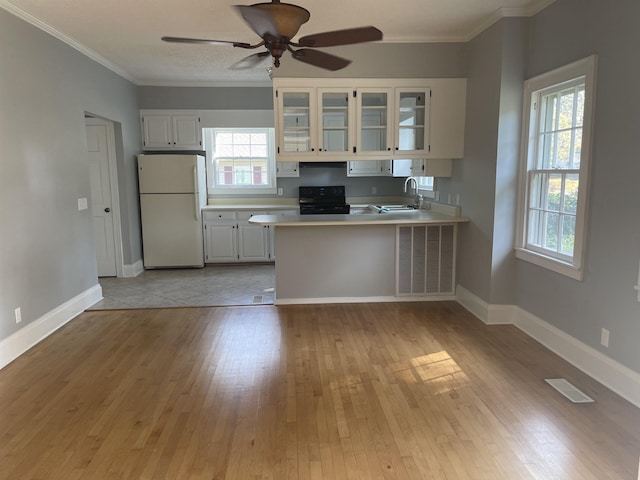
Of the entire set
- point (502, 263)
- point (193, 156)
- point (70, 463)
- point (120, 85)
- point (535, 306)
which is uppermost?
point (120, 85)

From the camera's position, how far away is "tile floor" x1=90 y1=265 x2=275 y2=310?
15.2ft

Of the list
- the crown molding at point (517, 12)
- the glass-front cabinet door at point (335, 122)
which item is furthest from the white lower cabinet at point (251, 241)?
the crown molding at point (517, 12)

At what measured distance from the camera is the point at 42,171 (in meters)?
3.67

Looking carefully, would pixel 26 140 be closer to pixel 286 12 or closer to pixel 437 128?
pixel 286 12

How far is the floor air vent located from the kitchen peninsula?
1.84 m

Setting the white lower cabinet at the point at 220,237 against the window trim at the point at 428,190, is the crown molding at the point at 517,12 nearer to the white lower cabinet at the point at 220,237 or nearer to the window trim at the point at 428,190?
the window trim at the point at 428,190

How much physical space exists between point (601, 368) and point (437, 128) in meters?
2.59

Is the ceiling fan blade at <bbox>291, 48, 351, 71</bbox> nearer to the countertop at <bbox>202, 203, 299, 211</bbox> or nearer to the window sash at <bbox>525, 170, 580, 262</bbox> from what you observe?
the window sash at <bbox>525, 170, 580, 262</bbox>

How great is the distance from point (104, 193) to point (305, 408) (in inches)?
172

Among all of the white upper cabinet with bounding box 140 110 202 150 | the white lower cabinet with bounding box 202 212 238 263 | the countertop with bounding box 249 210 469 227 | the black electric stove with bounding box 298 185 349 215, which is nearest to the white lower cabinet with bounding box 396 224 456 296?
the countertop with bounding box 249 210 469 227

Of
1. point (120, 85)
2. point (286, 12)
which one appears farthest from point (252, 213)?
point (286, 12)

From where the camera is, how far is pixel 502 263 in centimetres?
379

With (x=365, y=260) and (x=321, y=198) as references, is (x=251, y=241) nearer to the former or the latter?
(x=321, y=198)

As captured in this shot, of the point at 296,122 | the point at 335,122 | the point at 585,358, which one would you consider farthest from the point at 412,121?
the point at 585,358
